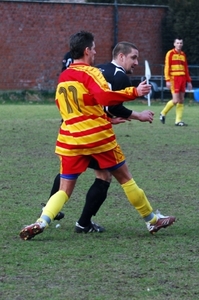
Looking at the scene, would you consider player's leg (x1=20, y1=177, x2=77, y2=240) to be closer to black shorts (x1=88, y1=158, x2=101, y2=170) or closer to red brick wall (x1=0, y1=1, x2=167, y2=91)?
black shorts (x1=88, y1=158, x2=101, y2=170)

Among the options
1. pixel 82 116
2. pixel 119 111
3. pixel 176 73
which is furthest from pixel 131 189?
pixel 176 73

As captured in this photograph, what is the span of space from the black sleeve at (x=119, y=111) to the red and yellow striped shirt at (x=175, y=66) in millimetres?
11566

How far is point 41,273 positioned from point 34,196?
10.5 feet

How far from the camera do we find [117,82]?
259 inches

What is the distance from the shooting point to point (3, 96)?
28391 mm

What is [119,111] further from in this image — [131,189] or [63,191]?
[63,191]

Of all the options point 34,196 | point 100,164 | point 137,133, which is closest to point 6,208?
point 34,196

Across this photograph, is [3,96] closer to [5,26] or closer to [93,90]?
[5,26]

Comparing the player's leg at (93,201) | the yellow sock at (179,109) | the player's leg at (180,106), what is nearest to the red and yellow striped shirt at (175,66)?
the player's leg at (180,106)

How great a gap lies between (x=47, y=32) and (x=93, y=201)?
22865 mm

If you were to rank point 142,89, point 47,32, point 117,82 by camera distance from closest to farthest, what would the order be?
1. point 142,89
2. point 117,82
3. point 47,32

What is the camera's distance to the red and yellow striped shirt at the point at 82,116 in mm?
6285

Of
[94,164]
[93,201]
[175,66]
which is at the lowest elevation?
[175,66]

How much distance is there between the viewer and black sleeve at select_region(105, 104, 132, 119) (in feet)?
21.3
